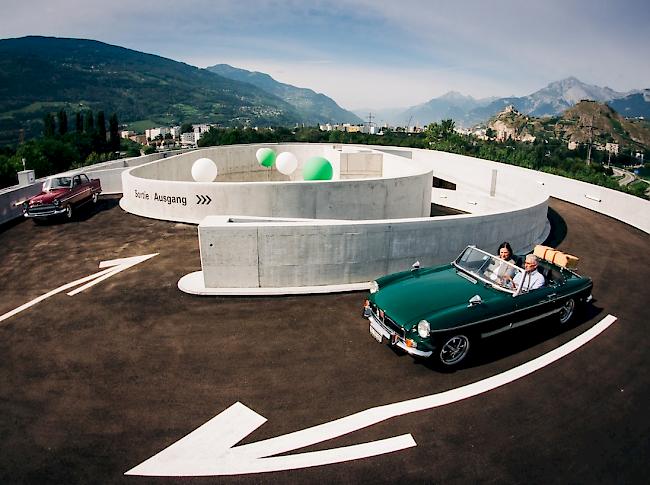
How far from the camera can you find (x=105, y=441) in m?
5.48

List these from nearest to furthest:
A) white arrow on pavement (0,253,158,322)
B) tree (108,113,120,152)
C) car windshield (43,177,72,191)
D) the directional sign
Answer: white arrow on pavement (0,253,158,322) < the directional sign < car windshield (43,177,72,191) < tree (108,113,120,152)

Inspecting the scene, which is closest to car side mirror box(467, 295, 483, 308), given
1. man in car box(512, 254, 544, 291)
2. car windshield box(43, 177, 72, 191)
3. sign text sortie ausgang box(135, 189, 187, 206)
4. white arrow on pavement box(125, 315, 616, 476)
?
man in car box(512, 254, 544, 291)

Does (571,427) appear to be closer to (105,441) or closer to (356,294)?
(356,294)

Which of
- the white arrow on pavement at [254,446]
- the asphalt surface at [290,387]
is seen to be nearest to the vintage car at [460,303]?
the asphalt surface at [290,387]

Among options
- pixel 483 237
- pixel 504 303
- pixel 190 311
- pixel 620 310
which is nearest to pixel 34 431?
pixel 190 311

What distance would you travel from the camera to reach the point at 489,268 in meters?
7.86

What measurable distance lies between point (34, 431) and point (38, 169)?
114 feet

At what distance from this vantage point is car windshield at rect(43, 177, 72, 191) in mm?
17922

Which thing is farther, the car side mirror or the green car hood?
the car side mirror

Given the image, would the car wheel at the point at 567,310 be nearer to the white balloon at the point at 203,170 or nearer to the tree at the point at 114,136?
the white balloon at the point at 203,170

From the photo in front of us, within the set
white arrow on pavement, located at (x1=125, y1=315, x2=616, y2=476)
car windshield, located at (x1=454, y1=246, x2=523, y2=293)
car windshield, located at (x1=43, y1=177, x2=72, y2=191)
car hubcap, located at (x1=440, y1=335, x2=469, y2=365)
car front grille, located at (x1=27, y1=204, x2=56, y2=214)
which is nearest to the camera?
white arrow on pavement, located at (x1=125, y1=315, x2=616, y2=476)

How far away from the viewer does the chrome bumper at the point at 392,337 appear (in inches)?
256

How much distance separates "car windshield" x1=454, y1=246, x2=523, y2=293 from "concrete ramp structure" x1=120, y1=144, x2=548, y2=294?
7.63 feet

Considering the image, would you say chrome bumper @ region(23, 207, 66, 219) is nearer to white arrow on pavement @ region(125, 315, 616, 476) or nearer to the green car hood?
white arrow on pavement @ region(125, 315, 616, 476)
